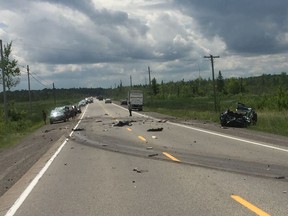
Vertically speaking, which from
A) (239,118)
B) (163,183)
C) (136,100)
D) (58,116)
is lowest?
(58,116)

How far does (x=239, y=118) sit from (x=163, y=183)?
64.4 ft

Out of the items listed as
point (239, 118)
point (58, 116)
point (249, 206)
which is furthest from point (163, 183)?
point (58, 116)

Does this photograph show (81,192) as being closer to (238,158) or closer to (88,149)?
(238,158)

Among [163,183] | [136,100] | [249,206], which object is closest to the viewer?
[249,206]

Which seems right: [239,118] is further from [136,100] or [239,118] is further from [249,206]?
[136,100]

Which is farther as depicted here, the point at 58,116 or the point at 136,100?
the point at 136,100

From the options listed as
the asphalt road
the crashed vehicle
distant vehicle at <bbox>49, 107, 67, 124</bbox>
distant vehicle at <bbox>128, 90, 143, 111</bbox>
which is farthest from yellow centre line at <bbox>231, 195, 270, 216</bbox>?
distant vehicle at <bbox>128, 90, 143, 111</bbox>

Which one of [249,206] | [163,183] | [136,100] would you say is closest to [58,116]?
[136,100]

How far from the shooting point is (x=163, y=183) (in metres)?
9.77

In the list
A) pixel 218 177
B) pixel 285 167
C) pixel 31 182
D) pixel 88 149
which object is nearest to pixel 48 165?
pixel 31 182

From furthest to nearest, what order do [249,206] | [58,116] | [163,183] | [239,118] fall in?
1. [58,116]
2. [239,118]
3. [163,183]
4. [249,206]

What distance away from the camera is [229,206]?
739 centimetres

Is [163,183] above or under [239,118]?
above

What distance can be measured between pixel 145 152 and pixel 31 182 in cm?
593
